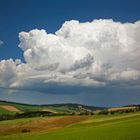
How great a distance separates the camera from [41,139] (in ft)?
192

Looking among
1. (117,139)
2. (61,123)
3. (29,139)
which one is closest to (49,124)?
(61,123)

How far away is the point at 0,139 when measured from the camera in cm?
6862

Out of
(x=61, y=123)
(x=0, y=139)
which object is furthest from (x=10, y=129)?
(x=0, y=139)

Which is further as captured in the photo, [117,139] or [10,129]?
[10,129]

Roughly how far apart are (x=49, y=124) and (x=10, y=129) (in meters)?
13.4

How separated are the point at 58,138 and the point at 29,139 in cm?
654

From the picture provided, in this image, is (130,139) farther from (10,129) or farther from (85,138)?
(10,129)

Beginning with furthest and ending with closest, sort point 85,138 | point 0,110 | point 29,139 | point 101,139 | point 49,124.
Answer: point 0,110
point 49,124
point 29,139
point 85,138
point 101,139

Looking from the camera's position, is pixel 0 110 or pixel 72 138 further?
pixel 0 110

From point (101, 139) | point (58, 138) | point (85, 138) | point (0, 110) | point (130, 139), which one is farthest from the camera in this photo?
point (0, 110)

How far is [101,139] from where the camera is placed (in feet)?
159

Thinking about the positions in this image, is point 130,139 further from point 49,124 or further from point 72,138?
point 49,124

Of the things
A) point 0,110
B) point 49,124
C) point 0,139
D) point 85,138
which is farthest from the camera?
point 0,110

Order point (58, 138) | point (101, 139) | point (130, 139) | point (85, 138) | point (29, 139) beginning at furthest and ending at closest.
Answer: point (29, 139), point (58, 138), point (85, 138), point (101, 139), point (130, 139)
